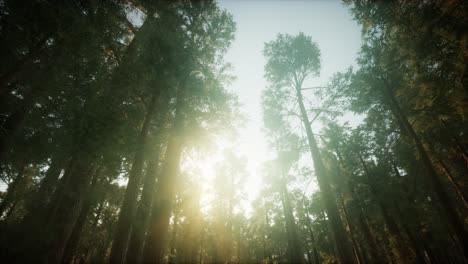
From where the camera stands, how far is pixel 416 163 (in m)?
19.9

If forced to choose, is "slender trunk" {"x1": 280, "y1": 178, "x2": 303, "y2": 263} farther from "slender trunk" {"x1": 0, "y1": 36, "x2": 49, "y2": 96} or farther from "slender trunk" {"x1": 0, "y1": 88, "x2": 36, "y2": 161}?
"slender trunk" {"x1": 0, "y1": 36, "x2": 49, "y2": 96}

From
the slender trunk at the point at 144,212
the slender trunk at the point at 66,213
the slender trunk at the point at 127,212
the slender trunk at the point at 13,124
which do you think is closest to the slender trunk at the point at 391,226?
the slender trunk at the point at 144,212

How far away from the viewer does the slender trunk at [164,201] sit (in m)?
6.80

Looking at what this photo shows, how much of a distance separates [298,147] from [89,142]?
36.8ft

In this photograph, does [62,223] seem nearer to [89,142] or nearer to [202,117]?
[89,142]

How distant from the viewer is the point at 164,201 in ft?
24.8

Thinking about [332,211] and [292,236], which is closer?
[332,211]

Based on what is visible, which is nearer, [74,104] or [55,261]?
[55,261]

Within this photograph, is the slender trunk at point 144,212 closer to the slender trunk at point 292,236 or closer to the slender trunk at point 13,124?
the slender trunk at point 13,124

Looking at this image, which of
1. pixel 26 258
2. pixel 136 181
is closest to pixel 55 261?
pixel 26 258

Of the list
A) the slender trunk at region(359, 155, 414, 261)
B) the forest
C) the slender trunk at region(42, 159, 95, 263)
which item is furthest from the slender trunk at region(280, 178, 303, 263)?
the slender trunk at region(42, 159, 95, 263)

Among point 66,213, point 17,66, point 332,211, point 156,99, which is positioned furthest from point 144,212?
point 332,211

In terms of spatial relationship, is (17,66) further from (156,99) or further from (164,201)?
(164,201)

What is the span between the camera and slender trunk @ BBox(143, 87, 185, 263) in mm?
6805
